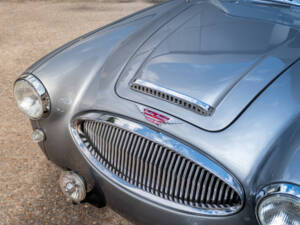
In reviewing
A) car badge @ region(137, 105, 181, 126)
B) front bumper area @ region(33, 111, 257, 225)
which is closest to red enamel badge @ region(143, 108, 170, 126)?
car badge @ region(137, 105, 181, 126)

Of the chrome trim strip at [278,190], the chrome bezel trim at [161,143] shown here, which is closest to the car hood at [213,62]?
the chrome bezel trim at [161,143]

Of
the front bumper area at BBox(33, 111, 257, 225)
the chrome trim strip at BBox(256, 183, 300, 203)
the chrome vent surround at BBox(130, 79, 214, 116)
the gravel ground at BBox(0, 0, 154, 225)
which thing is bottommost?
the gravel ground at BBox(0, 0, 154, 225)

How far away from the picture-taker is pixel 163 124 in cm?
157

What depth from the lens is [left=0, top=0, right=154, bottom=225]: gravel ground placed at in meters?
2.20

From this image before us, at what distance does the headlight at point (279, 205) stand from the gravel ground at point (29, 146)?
106 centimetres

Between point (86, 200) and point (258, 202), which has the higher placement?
point (258, 202)

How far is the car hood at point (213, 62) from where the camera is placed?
162cm

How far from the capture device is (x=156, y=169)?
5.19 feet

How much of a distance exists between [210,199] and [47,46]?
3763 mm

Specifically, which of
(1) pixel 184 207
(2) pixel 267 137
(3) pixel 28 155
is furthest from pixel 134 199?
(3) pixel 28 155

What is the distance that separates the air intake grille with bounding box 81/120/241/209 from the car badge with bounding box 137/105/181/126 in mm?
88

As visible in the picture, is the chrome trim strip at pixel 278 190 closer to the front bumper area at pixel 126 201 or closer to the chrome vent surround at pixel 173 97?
the front bumper area at pixel 126 201

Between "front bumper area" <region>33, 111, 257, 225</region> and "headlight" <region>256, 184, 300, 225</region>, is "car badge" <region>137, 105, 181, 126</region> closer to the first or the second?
"front bumper area" <region>33, 111, 257, 225</region>

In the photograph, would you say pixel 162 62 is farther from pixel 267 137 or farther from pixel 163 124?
pixel 267 137
